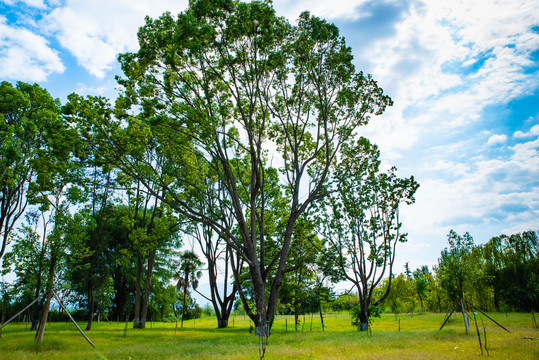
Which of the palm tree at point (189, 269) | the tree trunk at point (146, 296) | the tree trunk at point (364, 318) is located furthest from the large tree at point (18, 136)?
the tree trunk at point (364, 318)

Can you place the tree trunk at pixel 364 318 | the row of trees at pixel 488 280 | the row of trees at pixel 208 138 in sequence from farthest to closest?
the row of trees at pixel 488 280, the tree trunk at pixel 364 318, the row of trees at pixel 208 138

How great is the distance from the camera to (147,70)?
14.9 metres

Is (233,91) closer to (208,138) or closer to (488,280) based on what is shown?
(208,138)

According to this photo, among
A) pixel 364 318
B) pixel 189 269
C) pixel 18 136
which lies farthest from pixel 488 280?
pixel 18 136

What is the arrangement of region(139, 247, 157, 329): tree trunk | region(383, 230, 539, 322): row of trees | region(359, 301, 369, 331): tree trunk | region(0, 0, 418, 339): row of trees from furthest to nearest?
region(383, 230, 539, 322): row of trees
region(139, 247, 157, 329): tree trunk
region(359, 301, 369, 331): tree trunk
region(0, 0, 418, 339): row of trees

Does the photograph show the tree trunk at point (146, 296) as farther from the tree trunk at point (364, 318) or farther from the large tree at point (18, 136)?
the tree trunk at point (364, 318)

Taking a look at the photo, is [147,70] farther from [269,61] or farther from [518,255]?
[518,255]

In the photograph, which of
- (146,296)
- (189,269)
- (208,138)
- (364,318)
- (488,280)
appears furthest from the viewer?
(488,280)

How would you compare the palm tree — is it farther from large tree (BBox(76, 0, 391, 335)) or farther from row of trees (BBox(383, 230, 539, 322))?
row of trees (BBox(383, 230, 539, 322))

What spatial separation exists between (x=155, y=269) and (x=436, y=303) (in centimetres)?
5738

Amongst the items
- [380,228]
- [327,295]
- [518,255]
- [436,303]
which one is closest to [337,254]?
[380,228]

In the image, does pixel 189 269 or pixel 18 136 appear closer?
pixel 18 136

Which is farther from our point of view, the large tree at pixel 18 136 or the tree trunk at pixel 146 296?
the tree trunk at pixel 146 296

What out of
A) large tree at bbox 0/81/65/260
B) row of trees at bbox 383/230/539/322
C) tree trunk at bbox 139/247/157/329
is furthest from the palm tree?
row of trees at bbox 383/230/539/322
